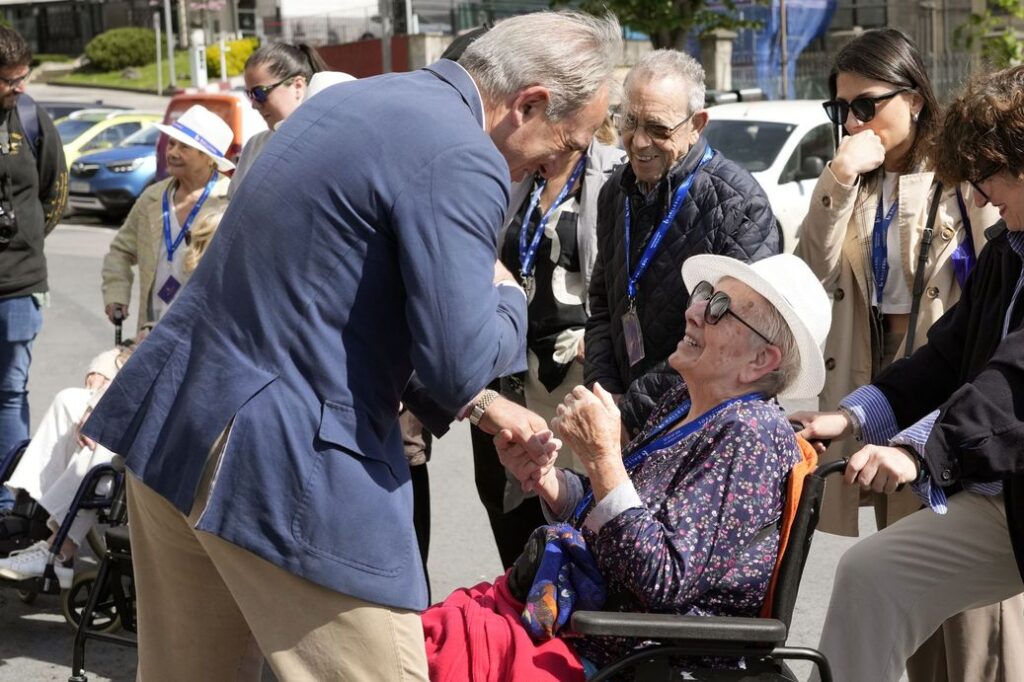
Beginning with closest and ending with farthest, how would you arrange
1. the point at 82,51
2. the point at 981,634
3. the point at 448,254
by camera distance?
the point at 448,254, the point at 981,634, the point at 82,51

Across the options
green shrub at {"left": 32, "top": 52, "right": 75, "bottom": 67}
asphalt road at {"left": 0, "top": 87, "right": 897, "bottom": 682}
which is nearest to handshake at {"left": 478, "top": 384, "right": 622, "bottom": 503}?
asphalt road at {"left": 0, "top": 87, "right": 897, "bottom": 682}

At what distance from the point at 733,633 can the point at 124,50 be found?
47634 mm

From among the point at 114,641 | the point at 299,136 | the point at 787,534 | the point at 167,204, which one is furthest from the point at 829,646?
the point at 167,204

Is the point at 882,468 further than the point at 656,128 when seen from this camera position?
No

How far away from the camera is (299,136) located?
2359 mm

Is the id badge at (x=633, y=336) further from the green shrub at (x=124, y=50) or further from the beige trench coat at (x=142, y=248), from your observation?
the green shrub at (x=124, y=50)

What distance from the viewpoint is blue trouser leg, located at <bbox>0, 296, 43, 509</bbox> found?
18.8ft

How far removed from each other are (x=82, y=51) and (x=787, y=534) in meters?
57.8

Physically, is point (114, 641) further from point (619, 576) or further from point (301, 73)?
point (301, 73)

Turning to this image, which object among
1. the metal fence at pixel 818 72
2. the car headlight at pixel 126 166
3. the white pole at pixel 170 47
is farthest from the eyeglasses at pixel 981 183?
the white pole at pixel 170 47

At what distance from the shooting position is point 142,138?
1986 cm

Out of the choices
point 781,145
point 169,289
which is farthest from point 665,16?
point 169,289

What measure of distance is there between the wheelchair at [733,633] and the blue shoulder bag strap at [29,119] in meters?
4.06

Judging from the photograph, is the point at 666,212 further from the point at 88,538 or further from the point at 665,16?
the point at 665,16
